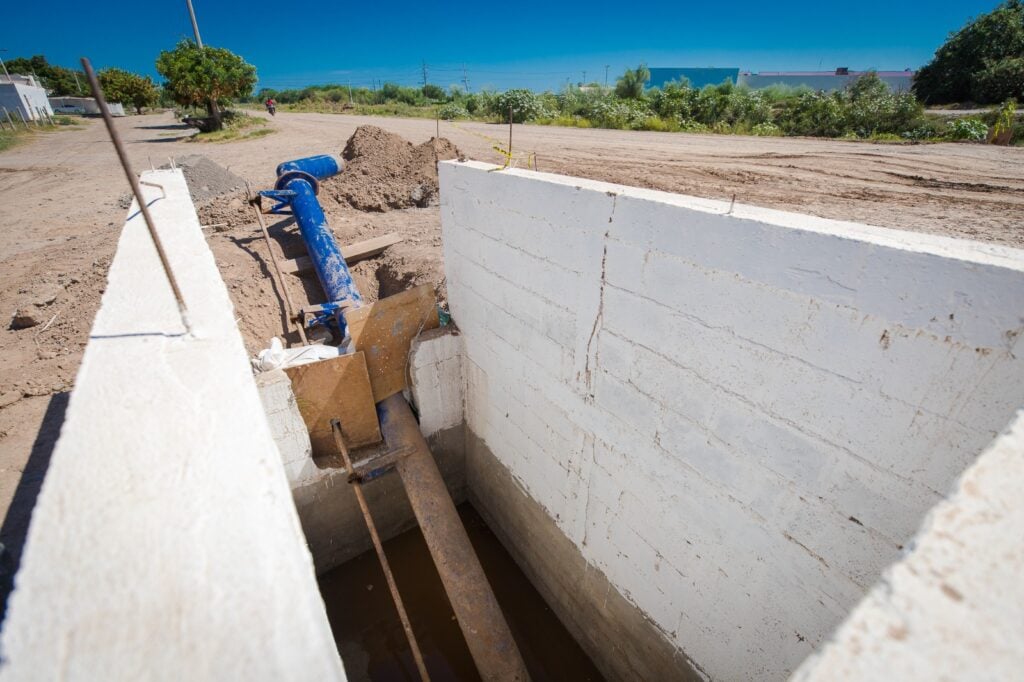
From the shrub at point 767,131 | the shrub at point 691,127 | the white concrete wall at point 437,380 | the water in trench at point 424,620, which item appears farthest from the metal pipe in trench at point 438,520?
the shrub at point 691,127

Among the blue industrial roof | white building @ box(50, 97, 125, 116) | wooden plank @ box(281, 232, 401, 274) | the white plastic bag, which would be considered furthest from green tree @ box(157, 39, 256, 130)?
the blue industrial roof

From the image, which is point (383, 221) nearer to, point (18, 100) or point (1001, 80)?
point (1001, 80)

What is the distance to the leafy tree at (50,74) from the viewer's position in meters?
49.2

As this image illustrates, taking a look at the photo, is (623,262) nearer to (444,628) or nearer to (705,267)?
(705,267)

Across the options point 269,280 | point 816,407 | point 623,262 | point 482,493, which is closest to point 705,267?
point 623,262

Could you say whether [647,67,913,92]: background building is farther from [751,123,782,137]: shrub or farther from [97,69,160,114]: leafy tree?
[97,69,160,114]: leafy tree

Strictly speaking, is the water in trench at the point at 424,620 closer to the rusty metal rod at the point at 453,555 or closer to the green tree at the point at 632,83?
the rusty metal rod at the point at 453,555

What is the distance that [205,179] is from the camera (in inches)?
355

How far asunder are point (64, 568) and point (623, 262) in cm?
233

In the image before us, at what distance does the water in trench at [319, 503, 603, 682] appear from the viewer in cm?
Result: 427

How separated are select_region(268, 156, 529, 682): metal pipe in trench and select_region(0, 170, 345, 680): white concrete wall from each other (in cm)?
306

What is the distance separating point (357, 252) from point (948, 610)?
22.7ft

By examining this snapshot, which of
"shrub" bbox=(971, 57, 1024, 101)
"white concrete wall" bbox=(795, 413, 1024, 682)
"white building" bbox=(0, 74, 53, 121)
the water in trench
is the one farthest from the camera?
"white building" bbox=(0, 74, 53, 121)

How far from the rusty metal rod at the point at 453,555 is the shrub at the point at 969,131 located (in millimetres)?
12480
